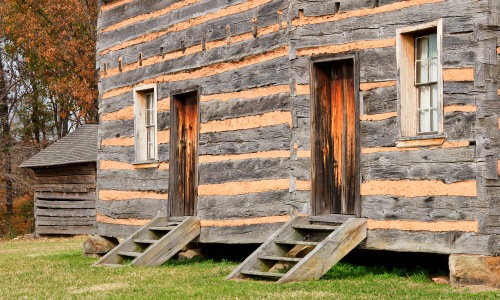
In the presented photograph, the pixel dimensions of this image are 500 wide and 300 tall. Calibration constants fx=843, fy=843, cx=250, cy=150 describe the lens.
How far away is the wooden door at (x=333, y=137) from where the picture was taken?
12.1 m

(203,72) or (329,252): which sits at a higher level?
(203,72)

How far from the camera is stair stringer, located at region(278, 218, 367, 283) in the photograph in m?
10.8

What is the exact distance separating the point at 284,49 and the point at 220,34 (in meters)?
1.80

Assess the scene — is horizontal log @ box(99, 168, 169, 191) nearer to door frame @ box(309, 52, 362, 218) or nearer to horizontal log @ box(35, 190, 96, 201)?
Result: door frame @ box(309, 52, 362, 218)

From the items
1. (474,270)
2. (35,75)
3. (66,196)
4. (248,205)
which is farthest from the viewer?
(35,75)

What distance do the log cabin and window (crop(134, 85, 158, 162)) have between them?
3 centimetres

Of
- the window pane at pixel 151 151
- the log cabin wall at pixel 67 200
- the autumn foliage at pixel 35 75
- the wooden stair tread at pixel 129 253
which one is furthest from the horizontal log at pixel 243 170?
the autumn foliage at pixel 35 75

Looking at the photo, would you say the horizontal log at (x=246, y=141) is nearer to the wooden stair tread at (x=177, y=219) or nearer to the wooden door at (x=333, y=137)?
the wooden door at (x=333, y=137)

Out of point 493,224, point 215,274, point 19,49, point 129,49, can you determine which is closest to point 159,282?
point 215,274

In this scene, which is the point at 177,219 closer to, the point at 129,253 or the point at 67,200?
the point at 129,253

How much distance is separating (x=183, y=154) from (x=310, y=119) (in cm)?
376

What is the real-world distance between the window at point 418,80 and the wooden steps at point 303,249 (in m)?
1.52

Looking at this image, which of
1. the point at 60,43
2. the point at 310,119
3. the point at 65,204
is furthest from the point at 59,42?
the point at 310,119

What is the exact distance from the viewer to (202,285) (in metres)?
11.2
